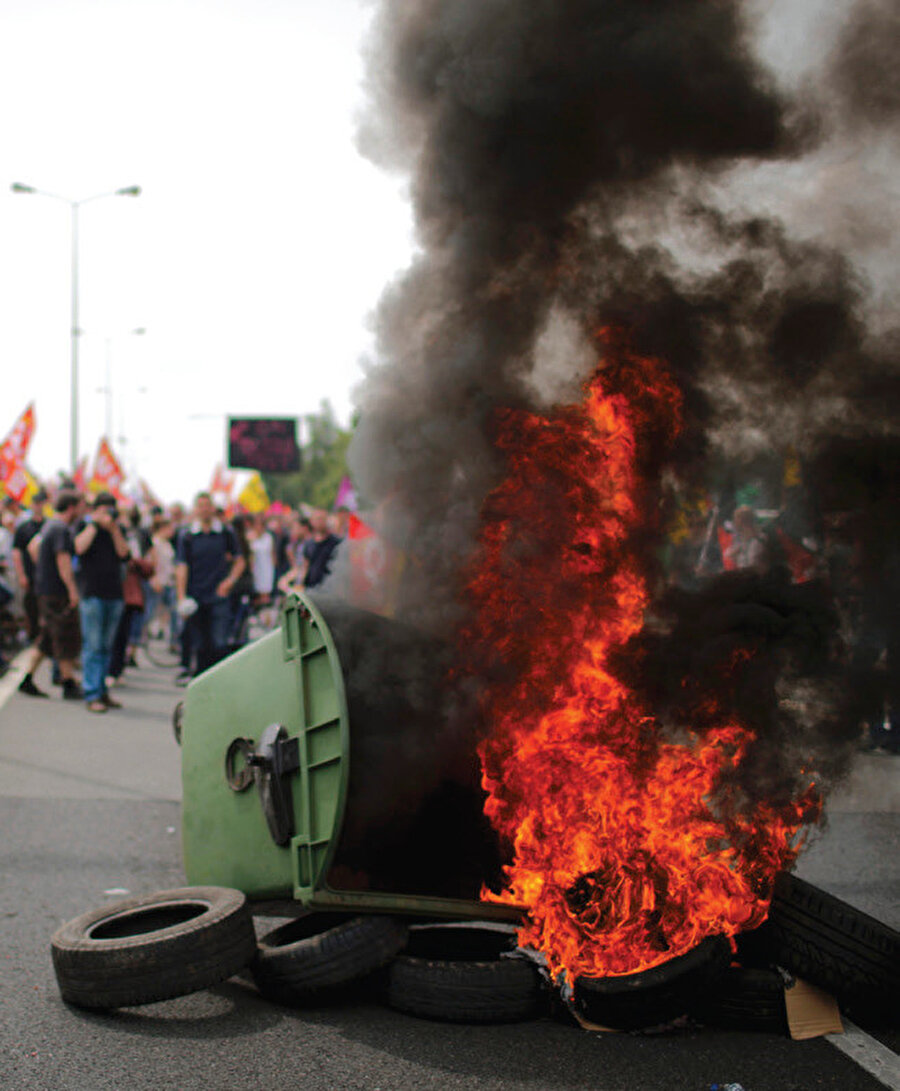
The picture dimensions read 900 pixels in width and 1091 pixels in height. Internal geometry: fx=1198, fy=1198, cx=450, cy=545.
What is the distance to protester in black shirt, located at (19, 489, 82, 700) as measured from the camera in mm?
12617

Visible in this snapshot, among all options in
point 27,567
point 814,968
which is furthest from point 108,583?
point 814,968

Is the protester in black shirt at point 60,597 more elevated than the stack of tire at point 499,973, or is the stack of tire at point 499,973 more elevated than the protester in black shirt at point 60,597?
the protester in black shirt at point 60,597

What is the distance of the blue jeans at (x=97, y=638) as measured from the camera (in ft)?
38.6

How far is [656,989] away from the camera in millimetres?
3773

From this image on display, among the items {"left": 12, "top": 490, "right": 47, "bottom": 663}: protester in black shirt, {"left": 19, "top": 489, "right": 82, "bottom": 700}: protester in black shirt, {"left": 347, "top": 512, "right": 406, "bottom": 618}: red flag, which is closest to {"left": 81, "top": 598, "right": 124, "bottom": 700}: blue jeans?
{"left": 19, "top": 489, "right": 82, "bottom": 700}: protester in black shirt

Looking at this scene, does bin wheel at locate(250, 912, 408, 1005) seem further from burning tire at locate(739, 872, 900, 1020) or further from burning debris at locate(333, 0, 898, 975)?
burning tire at locate(739, 872, 900, 1020)

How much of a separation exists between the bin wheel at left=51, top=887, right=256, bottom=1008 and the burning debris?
3.08 feet

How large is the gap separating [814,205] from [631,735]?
2189 mm

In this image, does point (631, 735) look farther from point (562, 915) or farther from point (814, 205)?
point (814, 205)

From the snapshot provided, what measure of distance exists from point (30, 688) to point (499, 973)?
10.2 metres

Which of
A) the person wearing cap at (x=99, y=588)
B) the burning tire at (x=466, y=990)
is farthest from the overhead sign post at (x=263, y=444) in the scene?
the burning tire at (x=466, y=990)

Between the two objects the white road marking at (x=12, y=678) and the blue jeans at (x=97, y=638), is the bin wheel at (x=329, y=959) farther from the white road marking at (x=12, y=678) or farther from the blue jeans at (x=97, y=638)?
the white road marking at (x=12, y=678)

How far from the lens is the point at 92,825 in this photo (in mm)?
6949

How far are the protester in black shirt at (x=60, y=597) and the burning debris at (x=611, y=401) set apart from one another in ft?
28.2
